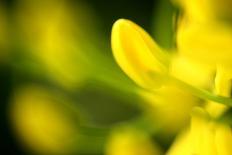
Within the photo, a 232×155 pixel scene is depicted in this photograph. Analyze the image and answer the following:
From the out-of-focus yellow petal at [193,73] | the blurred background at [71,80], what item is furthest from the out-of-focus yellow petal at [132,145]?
the out-of-focus yellow petal at [193,73]

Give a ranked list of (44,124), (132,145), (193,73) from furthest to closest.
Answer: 1. (44,124)
2. (132,145)
3. (193,73)

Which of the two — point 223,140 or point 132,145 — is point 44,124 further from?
point 223,140

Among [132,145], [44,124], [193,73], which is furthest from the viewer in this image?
[44,124]

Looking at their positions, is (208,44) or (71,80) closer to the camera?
(208,44)

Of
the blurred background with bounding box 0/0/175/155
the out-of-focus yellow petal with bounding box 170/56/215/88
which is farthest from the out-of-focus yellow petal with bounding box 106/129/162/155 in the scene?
the out-of-focus yellow petal with bounding box 170/56/215/88

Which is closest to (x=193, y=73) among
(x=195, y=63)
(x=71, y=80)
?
(x=195, y=63)

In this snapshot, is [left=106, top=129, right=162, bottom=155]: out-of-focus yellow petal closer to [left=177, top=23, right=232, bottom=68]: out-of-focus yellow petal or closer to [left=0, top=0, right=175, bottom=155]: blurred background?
[left=0, top=0, right=175, bottom=155]: blurred background

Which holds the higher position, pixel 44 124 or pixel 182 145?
pixel 44 124
